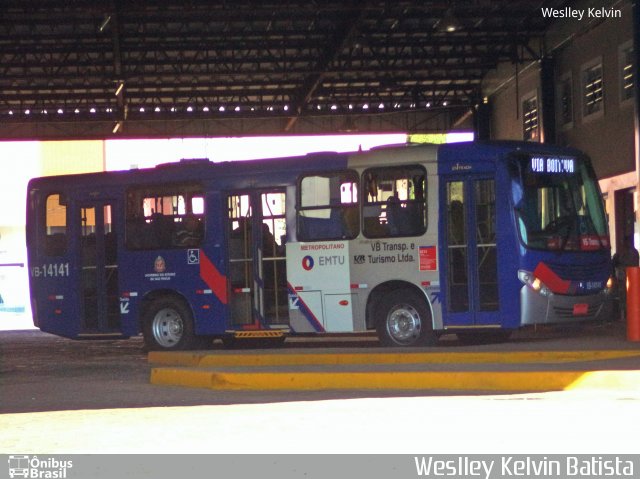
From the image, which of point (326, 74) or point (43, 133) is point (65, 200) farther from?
point (43, 133)

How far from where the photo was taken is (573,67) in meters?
33.6

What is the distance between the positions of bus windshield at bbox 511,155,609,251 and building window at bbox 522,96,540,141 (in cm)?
1690

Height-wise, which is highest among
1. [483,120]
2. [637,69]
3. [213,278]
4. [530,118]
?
[483,120]

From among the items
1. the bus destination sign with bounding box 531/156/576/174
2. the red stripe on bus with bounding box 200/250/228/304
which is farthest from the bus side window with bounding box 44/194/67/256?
the bus destination sign with bounding box 531/156/576/174

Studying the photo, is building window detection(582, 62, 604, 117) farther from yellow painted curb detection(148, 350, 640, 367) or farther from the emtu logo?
yellow painted curb detection(148, 350, 640, 367)

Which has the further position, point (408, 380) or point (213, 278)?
point (213, 278)

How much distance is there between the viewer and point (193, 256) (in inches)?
877

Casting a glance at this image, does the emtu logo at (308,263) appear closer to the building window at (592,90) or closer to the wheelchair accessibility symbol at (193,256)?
the wheelchair accessibility symbol at (193,256)

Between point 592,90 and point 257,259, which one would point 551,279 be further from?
point 592,90
